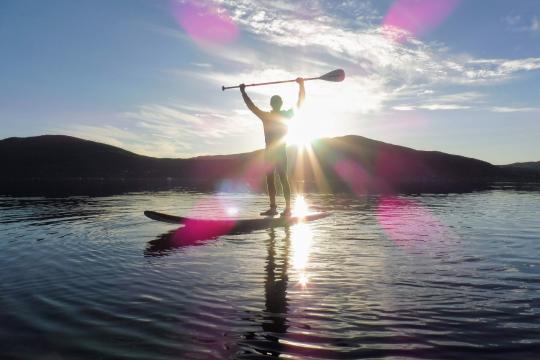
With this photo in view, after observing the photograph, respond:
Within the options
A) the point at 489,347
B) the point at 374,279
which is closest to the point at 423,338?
the point at 489,347

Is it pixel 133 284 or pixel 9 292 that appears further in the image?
pixel 133 284

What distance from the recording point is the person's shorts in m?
19.4

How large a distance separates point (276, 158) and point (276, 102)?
2535 millimetres

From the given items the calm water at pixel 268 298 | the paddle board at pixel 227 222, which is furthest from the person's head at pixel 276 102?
the calm water at pixel 268 298

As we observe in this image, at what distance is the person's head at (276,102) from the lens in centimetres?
1883

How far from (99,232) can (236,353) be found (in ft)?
42.0

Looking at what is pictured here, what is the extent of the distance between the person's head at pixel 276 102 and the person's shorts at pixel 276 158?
1.82 m

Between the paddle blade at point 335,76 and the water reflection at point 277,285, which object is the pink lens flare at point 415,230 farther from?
the paddle blade at point 335,76

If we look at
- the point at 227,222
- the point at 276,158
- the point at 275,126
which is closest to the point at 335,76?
the point at 275,126

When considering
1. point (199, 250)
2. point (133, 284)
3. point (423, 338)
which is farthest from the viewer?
point (199, 250)

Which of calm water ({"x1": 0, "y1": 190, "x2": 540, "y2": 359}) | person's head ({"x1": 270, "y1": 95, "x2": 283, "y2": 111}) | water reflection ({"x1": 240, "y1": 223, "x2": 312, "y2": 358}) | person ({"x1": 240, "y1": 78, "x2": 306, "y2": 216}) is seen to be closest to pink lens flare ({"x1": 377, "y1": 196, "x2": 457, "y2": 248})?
calm water ({"x1": 0, "y1": 190, "x2": 540, "y2": 359})

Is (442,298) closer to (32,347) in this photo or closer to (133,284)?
(133,284)

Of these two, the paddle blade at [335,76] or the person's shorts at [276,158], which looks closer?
the person's shorts at [276,158]

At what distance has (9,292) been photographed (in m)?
8.35
